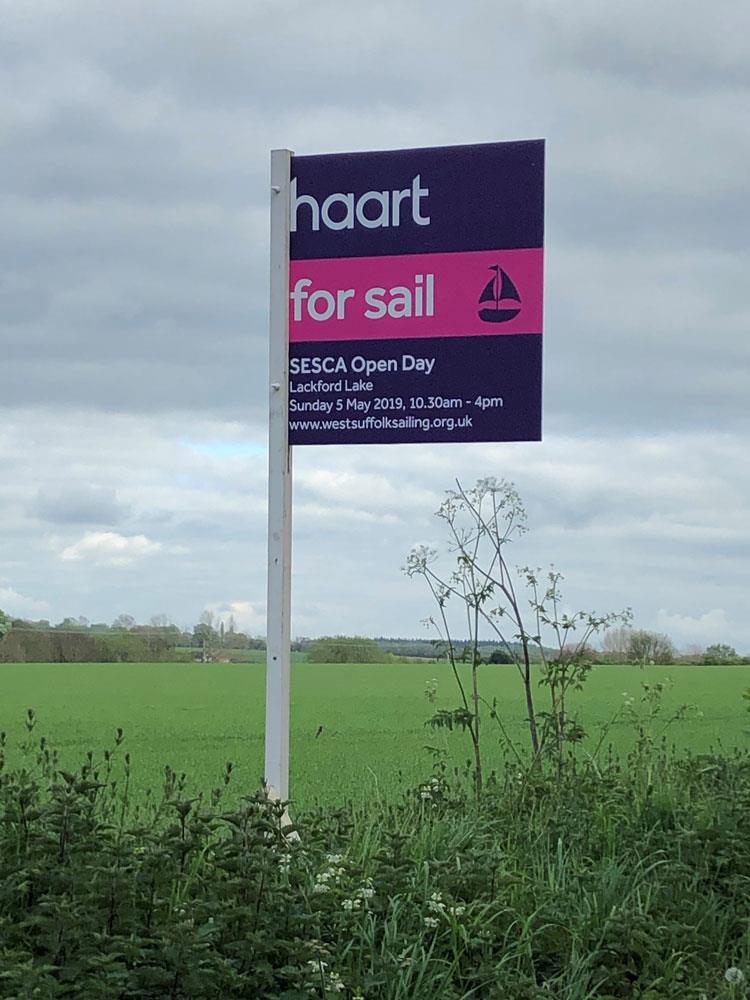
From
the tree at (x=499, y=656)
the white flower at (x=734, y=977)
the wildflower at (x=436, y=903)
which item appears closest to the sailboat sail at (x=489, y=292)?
the tree at (x=499, y=656)

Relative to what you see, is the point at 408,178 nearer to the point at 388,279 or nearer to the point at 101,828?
the point at 388,279

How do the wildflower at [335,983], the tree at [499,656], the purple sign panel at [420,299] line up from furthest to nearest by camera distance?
1. the tree at [499,656]
2. the purple sign panel at [420,299]
3. the wildflower at [335,983]

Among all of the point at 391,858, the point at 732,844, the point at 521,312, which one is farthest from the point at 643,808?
the point at 521,312

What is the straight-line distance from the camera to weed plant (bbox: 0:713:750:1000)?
14.7 feet

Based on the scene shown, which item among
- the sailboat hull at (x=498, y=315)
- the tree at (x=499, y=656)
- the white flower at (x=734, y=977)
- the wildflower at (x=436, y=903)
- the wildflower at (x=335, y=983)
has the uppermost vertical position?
the sailboat hull at (x=498, y=315)

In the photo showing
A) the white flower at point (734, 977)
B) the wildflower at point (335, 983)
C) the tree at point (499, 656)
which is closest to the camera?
the wildflower at point (335, 983)

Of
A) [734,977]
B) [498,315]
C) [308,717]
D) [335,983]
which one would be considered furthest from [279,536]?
[308,717]

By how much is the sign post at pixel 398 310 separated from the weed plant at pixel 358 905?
5.24 ft

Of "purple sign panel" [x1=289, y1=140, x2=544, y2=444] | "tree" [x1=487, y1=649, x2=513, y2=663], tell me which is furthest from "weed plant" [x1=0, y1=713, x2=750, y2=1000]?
"purple sign panel" [x1=289, y1=140, x2=544, y2=444]

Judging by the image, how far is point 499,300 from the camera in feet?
23.5

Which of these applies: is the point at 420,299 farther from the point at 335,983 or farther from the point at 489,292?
the point at 335,983

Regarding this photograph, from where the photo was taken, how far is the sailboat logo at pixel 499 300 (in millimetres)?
7168

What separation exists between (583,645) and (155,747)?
Answer: 4.71 metres

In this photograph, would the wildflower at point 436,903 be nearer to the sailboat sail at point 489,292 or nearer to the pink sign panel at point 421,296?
the pink sign panel at point 421,296
